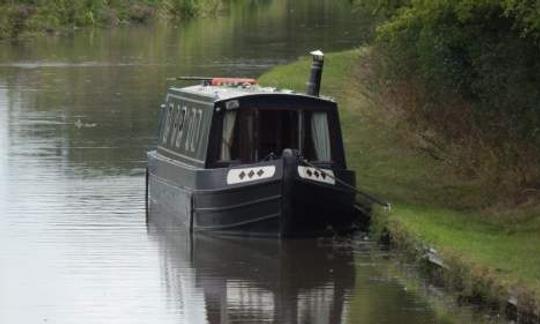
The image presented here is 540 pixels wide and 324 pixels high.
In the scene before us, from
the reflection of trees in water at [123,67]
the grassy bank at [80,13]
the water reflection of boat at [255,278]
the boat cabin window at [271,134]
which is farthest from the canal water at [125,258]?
the grassy bank at [80,13]

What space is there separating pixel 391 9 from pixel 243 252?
15.1ft

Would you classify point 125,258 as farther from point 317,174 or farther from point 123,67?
point 123,67

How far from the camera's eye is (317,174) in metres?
19.8

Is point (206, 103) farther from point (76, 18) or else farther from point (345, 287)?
point (76, 18)

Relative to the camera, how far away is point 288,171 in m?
19.3

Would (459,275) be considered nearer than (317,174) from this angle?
Yes

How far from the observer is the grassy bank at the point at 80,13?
242ft

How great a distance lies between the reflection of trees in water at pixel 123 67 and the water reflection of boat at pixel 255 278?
794cm

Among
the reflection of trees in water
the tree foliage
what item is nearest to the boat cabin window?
the tree foliage

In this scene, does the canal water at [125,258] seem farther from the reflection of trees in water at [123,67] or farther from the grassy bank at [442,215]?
the grassy bank at [442,215]

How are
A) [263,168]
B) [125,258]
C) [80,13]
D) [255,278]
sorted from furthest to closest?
[80,13] < [263,168] < [125,258] < [255,278]

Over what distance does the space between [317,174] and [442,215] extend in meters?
1.72

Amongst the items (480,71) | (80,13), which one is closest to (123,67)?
(80,13)

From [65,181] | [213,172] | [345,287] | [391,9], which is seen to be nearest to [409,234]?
[345,287]
